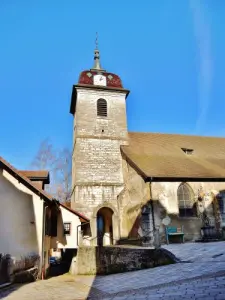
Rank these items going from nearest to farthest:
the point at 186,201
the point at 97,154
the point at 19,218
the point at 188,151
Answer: the point at 19,218
the point at 186,201
the point at 97,154
the point at 188,151

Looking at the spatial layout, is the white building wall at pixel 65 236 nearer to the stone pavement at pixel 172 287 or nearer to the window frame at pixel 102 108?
the stone pavement at pixel 172 287

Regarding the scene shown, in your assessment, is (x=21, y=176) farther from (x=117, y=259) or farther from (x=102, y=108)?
(x=102, y=108)

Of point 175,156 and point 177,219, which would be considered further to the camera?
point 175,156

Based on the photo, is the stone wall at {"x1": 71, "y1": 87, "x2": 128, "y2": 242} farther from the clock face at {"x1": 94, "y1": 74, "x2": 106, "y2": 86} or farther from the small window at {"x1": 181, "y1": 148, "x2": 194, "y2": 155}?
the small window at {"x1": 181, "y1": 148, "x2": 194, "y2": 155}

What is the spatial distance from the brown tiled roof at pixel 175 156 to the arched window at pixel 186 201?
0.92 metres

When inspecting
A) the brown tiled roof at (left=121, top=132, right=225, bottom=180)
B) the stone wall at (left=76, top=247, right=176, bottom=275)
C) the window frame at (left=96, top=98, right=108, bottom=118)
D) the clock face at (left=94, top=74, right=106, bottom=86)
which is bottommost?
the stone wall at (left=76, top=247, right=176, bottom=275)

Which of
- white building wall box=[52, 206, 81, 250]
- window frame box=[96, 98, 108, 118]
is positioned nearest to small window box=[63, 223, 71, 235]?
white building wall box=[52, 206, 81, 250]

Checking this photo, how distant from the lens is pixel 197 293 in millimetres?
5371

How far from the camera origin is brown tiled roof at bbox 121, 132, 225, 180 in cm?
1802

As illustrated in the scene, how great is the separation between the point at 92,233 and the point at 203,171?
942 centimetres

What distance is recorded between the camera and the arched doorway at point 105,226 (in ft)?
66.8

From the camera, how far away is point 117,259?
12.8 meters

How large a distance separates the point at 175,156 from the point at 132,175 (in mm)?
4434

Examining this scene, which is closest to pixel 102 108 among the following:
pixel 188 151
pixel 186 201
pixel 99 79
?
pixel 99 79
